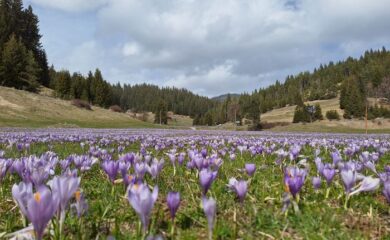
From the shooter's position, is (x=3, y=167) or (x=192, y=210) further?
(x=3, y=167)

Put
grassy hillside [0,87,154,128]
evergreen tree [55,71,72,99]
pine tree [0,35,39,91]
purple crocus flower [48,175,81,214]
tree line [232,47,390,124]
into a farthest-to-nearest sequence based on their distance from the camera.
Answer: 1. tree line [232,47,390,124]
2. evergreen tree [55,71,72,99]
3. pine tree [0,35,39,91]
4. grassy hillside [0,87,154,128]
5. purple crocus flower [48,175,81,214]

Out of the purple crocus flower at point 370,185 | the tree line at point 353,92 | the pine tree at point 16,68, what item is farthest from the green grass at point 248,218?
the tree line at point 353,92

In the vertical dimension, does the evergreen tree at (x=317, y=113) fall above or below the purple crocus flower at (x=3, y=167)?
above

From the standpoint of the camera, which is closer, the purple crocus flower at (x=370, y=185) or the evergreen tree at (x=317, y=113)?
the purple crocus flower at (x=370, y=185)

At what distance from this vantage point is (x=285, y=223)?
9.67ft

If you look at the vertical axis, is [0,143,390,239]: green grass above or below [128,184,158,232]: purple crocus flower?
below

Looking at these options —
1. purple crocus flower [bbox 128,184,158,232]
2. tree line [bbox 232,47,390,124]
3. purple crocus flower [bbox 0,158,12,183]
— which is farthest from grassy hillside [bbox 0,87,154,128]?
purple crocus flower [bbox 128,184,158,232]

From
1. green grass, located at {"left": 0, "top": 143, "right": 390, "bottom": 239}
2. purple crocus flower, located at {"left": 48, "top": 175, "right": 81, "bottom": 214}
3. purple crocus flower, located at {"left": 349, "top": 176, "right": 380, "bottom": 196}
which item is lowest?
green grass, located at {"left": 0, "top": 143, "right": 390, "bottom": 239}

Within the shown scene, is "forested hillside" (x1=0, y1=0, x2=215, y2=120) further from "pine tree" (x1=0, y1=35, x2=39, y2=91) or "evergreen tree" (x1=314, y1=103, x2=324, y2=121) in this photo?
"evergreen tree" (x1=314, y1=103, x2=324, y2=121)

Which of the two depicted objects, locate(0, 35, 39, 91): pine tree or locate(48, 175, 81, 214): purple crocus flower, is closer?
locate(48, 175, 81, 214): purple crocus flower

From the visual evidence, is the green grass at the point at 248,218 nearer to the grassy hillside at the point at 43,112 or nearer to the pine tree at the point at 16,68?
the grassy hillside at the point at 43,112

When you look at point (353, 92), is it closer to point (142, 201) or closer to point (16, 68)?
point (16, 68)

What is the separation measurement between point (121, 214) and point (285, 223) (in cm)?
128

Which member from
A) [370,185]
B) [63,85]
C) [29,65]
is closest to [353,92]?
[63,85]
